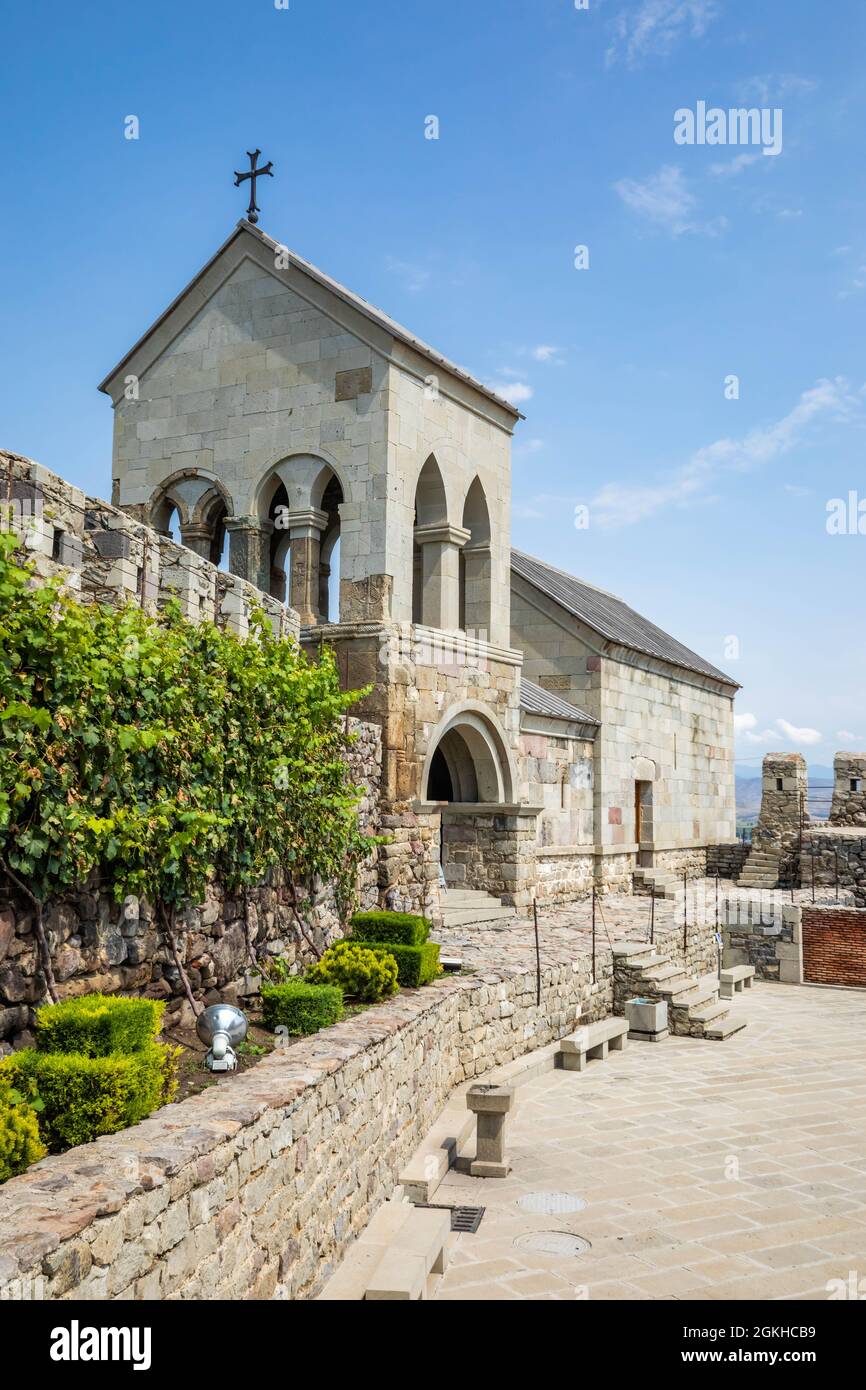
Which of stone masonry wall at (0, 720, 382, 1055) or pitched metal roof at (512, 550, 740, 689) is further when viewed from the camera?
Answer: pitched metal roof at (512, 550, 740, 689)

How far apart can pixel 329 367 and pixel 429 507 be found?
2575 millimetres

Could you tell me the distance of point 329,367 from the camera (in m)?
14.7

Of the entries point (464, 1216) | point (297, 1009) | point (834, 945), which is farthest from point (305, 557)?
point (834, 945)

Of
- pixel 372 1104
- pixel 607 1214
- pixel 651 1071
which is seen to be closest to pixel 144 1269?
pixel 372 1104

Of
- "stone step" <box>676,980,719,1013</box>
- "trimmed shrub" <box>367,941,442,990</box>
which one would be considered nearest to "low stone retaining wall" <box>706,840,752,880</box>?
"stone step" <box>676,980,719,1013</box>

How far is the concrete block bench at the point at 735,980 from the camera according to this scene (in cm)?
1831

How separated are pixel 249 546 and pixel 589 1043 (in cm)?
828

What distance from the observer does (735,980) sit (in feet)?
61.7

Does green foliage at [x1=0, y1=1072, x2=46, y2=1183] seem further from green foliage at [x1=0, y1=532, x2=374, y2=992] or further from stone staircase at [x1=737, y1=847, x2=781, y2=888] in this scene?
stone staircase at [x1=737, y1=847, x2=781, y2=888]

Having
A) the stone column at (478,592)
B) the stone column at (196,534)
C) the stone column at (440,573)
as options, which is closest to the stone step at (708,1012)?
the stone column at (478,592)

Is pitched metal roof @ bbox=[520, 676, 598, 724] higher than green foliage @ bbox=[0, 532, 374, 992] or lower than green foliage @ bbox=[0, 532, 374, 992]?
higher

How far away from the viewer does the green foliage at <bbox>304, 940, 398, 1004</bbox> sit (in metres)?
9.51

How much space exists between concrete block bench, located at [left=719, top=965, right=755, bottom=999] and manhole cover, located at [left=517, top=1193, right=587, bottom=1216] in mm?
10763

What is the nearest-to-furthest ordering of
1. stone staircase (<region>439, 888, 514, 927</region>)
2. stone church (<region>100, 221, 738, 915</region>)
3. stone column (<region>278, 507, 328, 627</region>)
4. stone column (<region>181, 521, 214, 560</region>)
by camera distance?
1. stone church (<region>100, 221, 738, 915</region>)
2. stone column (<region>278, 507, 328, 627</region>)
3. stone column (<region>181, 521, 214, 560</region>)
4. stone staircase (<region>439, 888, 514, 927</region>)
